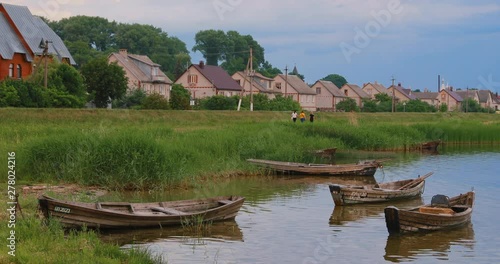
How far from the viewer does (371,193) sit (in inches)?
883

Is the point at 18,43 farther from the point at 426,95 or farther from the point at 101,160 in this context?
the point at 426,95

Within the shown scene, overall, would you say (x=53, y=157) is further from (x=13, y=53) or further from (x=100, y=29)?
(x=100, y=29)

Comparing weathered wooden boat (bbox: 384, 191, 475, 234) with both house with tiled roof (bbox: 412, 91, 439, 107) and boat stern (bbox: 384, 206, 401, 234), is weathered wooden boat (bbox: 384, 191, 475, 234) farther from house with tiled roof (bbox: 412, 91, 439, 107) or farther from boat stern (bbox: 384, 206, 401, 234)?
house with tiled roof (bbox: 412, 91, 439, 107)

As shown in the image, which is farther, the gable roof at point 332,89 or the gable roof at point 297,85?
the gable roof at point 332,89

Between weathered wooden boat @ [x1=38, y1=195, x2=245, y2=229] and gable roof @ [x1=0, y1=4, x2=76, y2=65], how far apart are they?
42.5 metres

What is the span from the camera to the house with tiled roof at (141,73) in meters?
79.2

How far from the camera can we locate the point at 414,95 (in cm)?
13450

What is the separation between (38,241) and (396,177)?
2186cm

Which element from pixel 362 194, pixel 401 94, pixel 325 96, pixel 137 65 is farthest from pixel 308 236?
pixel 401 94

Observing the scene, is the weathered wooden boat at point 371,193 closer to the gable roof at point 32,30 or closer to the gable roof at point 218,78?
the gable roof at point 32,30

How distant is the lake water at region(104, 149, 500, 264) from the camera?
614 inches

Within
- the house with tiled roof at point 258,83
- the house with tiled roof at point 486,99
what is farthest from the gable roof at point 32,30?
the house with tiled roof at point 486,99

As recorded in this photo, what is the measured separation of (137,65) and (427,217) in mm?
69386

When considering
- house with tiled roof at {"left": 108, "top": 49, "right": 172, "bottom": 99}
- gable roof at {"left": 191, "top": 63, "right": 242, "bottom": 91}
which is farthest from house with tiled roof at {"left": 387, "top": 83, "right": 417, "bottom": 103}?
house with tiled roof at {"left": 108, "top": 49, "right": 172, "bottom": 99}
